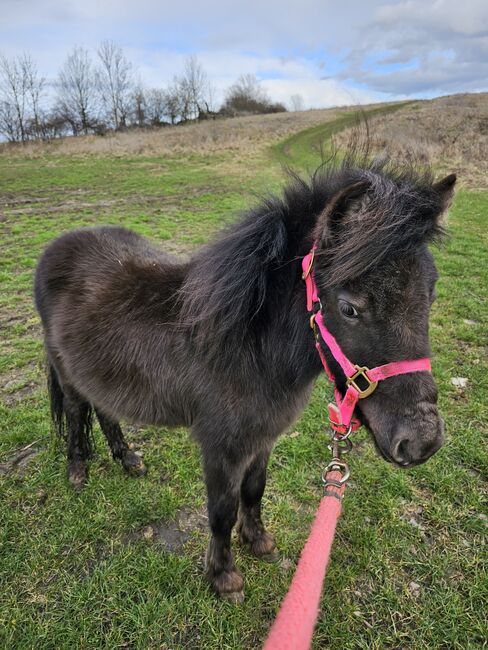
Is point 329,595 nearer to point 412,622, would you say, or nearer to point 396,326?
point 412,622

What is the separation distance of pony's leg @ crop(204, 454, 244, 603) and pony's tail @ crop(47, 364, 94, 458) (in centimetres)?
161

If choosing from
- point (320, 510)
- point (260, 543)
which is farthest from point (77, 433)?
point (320, 510)

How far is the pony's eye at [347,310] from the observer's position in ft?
5.59

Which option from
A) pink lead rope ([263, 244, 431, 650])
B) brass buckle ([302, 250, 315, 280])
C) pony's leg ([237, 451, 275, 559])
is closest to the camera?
pink lead rope ([263, 244, 431, 650])

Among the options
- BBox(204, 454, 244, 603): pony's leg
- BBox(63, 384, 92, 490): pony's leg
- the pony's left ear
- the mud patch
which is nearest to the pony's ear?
the pony's left ear

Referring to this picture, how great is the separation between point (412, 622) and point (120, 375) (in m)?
2.55

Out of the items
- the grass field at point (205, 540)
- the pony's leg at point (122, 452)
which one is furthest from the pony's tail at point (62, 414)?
the grass field at point (205, 540)

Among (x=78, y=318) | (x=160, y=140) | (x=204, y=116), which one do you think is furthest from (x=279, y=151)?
(x=204, y=116)

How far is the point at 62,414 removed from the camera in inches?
143

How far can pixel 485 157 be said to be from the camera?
1933 cm

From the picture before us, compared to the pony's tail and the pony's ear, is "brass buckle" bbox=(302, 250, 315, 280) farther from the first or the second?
the pony's tail

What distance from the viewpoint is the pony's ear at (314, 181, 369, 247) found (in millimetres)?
1617

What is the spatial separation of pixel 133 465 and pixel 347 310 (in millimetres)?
2714

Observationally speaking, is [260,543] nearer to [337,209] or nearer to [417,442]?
[417,442]
